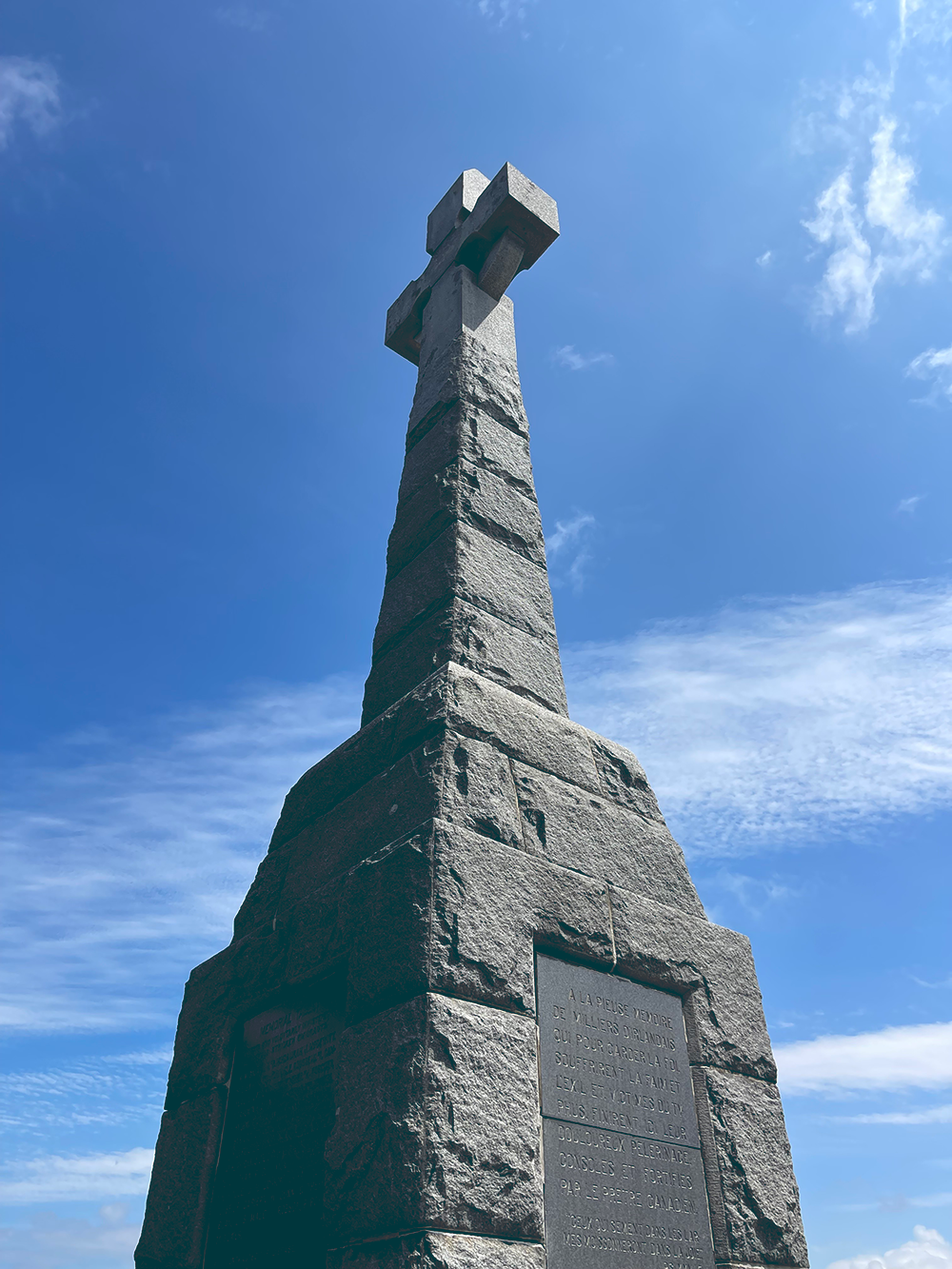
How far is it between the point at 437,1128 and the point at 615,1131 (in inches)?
31.2

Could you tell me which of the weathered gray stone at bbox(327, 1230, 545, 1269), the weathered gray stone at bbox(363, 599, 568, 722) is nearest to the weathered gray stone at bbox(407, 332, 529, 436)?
the weathered gray stone at bbox(363, 599, 568, 722)

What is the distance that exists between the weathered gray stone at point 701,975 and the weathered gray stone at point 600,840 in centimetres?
11

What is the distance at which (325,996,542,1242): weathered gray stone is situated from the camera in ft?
7.67

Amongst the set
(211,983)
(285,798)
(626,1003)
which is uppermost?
(285,798)

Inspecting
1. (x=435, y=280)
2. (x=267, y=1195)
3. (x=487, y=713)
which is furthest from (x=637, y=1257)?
(x=435, y=280)

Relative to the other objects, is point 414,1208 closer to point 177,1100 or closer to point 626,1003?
point 626,1003

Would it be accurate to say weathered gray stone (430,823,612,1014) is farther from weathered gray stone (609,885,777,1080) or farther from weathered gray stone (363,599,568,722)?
weathered gray stone (363,599,568,722)

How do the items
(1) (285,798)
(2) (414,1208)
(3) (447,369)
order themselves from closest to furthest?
(2) (414,1208)
(1) (285,798)
(3) (447,369)

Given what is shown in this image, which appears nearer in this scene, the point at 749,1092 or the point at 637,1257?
the point at 637,1257

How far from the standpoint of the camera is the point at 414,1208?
2.28 meters

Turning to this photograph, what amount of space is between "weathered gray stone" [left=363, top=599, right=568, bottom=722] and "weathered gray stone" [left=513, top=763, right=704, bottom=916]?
1.98 ft

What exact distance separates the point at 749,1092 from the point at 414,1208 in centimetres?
168

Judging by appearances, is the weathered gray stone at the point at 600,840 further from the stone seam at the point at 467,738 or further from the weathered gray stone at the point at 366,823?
the weathered gray stone at the point at 366,823

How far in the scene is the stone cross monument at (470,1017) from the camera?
2498 mm
